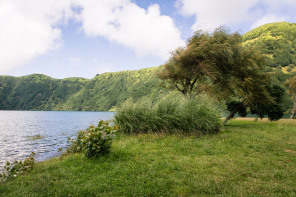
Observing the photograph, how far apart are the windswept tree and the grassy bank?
13038mm

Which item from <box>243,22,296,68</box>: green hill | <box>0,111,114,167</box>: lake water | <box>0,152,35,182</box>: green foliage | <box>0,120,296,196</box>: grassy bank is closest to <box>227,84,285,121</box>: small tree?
<box>0,111,114,167</box>: lake water

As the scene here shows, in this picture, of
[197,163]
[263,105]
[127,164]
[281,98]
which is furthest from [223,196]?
[281,98]

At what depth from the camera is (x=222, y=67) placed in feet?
66.3

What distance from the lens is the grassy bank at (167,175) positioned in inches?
169

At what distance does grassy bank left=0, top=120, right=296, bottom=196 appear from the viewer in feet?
14.1

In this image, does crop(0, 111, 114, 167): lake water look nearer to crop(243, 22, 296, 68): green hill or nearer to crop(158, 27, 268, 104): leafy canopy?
crop(158, 27, 268, 104): leafy canopy

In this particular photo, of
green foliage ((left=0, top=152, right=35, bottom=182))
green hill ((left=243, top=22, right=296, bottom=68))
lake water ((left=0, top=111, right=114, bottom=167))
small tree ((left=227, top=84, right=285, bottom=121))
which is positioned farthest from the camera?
green hill ((left=243, top=22, right=296, bottom=68))

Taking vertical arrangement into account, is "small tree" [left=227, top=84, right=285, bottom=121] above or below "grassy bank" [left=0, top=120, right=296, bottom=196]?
above

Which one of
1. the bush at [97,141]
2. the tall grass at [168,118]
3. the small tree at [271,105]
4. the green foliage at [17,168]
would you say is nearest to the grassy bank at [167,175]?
the bush at [97,141]

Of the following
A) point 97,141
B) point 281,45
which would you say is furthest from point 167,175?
point 281,45

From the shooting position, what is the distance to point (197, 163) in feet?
20.6

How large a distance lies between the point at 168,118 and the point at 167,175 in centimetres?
717

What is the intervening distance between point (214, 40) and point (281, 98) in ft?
36.8

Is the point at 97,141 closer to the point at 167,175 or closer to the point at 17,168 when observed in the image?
the point at 17,168
